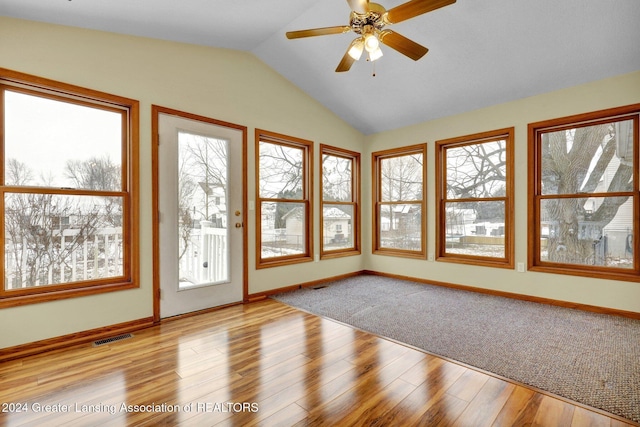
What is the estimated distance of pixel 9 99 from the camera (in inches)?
90.0

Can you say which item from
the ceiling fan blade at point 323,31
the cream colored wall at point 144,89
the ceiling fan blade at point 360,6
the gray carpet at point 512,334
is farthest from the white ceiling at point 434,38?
the gray carpet at point 512,334

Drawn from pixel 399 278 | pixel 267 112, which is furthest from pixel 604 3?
pixel 399 278

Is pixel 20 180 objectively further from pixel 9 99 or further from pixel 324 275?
pixel 324 275

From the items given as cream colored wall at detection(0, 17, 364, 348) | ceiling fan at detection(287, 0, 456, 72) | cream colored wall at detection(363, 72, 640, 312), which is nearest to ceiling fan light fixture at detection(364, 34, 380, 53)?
ceiling fan at detection(287, 0, 456, 72)

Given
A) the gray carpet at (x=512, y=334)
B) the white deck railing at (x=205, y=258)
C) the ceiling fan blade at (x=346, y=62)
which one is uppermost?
the ceiling fan blade at (x=346, y=62)

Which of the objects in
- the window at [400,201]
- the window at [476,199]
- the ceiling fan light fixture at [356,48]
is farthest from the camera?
the window at [400,201]

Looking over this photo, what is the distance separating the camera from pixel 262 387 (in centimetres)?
181

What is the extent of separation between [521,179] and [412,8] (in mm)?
2625

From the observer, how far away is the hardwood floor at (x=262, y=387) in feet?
5.07

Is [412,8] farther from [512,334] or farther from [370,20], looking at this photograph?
[512,334]

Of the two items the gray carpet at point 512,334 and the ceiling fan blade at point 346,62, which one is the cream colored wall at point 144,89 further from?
the ceiling fan blade at point 346,62

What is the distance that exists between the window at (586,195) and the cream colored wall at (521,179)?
9 centimetres

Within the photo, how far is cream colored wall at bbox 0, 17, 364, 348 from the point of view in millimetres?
2283

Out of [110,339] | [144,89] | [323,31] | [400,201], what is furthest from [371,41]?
[110,339]
